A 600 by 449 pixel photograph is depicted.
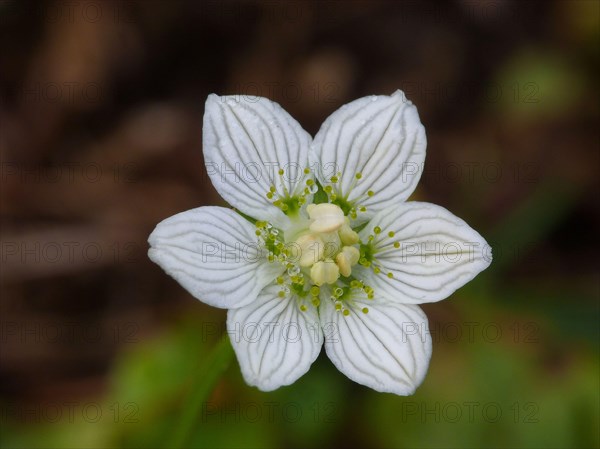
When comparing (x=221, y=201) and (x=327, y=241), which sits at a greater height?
(x=327, y=241)

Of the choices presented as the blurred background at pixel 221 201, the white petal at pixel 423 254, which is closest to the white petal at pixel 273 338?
the white petal at pixel 423 254

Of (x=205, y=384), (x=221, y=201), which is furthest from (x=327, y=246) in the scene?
(x=221, y=201)

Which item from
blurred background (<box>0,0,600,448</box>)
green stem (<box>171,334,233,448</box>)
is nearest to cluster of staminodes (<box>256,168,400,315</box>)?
green stem (<box>171,334,233,448</box>)

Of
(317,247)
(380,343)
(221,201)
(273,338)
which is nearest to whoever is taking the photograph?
(273,338)

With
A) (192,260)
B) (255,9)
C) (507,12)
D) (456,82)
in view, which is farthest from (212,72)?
(192,260)

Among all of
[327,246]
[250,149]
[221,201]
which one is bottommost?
[221,201]

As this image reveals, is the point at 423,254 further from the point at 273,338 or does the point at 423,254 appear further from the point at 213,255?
the point at 213,255

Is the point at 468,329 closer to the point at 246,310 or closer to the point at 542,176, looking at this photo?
the point at 542,176

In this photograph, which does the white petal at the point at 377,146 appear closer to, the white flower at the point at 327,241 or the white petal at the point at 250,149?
the white flower at the point at 327,241
